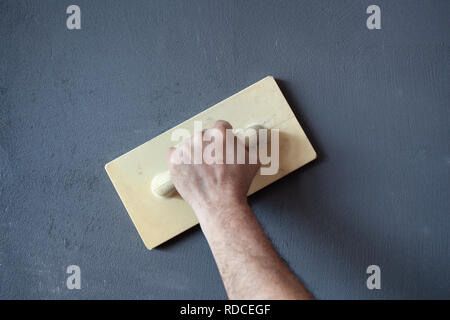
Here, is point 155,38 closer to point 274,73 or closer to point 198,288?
point 274,73

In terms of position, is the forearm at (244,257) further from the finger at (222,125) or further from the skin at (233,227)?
the finger at (222,125)

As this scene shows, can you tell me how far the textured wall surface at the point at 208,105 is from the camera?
2.28 ft

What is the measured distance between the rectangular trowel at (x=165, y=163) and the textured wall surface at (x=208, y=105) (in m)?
0.02

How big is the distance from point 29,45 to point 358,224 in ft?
1.89

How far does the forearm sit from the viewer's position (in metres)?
0.55

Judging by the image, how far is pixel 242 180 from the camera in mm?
638

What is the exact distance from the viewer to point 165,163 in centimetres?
70

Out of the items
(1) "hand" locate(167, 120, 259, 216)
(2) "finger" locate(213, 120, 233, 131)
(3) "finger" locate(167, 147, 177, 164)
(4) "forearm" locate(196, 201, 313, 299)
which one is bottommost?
(4) "forearm" locate(196, 201, 313, 299)

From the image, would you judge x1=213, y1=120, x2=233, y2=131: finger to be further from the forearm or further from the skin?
the forearm

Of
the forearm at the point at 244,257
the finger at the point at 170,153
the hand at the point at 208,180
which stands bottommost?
the forearm at the point at 244,257

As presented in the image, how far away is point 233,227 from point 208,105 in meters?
0.21

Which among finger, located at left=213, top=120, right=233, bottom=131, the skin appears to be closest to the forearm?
the skin

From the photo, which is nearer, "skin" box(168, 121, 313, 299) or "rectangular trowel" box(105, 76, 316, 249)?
"skin" box(168, 121, 313, 299)

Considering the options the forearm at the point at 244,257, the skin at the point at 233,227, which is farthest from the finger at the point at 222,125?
the forearm at the point at 244,257
